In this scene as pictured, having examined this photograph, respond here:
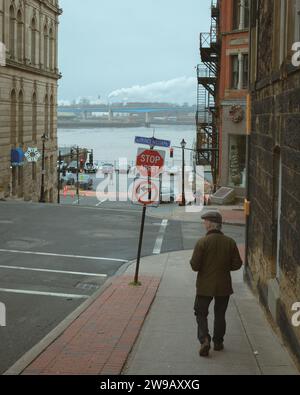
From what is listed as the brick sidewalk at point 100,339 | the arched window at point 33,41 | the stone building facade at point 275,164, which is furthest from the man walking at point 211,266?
the arched window at point 33,41

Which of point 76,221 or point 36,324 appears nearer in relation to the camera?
point 36,324

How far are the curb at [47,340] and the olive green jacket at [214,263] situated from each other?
2209 mm

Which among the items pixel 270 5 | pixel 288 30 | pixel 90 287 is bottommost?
pixel 90 287

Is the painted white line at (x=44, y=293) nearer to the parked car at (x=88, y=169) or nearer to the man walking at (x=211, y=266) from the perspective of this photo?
the man walking at (x=211, y=266)

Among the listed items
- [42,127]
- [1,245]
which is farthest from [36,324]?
[42,127]

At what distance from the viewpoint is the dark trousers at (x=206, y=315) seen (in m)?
7.90

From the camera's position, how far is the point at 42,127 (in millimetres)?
55688

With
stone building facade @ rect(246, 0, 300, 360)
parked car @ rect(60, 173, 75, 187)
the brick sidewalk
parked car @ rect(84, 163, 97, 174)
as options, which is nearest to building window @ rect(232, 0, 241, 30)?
stone building facade @ rect(246, 0, 300, 360)

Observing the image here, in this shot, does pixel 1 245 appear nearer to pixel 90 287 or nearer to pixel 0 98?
pixel 90 287

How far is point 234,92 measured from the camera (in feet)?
121

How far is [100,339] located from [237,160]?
2891cm

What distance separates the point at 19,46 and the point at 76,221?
82.4 ft

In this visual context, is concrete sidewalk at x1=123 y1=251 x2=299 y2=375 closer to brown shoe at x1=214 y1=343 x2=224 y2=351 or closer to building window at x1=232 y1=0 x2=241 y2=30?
brown shoe at x1=214 y1=343 x2=224 y2=351

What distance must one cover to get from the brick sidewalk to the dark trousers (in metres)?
0.99
